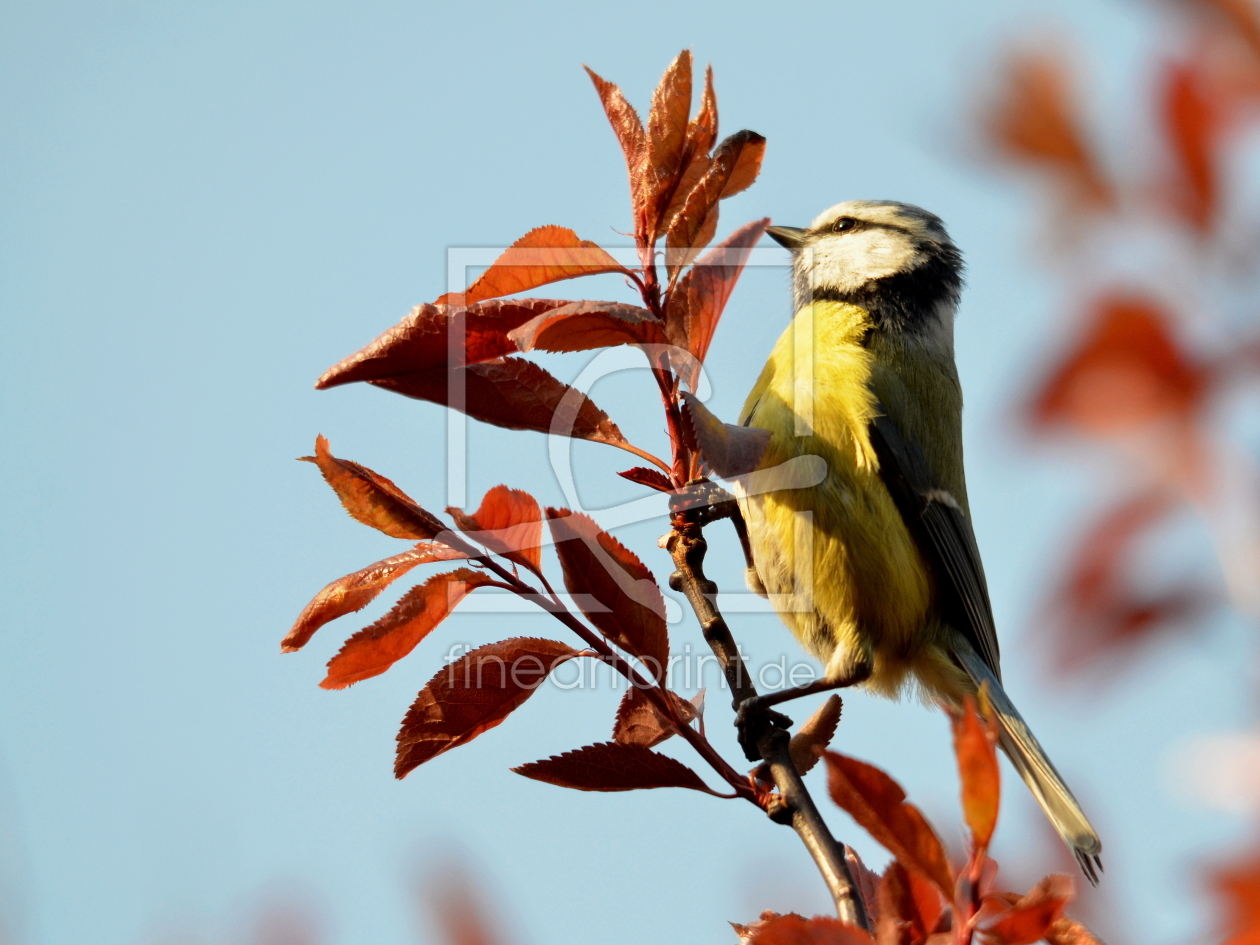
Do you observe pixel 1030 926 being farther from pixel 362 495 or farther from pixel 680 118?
pixel 680 118

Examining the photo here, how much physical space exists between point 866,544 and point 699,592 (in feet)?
5.20

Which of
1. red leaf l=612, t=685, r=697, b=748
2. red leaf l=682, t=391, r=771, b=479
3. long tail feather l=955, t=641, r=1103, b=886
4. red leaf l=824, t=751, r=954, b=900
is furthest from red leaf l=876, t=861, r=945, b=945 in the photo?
long tail feather l=955, t=641, r=1103, b=886

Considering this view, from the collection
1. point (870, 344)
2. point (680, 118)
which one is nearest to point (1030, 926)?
point (680, 118)

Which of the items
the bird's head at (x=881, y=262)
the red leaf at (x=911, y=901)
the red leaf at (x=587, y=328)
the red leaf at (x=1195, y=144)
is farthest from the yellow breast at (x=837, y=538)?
the red leaf at (x=1195, y=144)

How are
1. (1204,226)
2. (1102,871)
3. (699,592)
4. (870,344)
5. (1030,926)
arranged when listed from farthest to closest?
(870,344) → (1102,871) → (699,592) → (1030,926) → (1204,226)

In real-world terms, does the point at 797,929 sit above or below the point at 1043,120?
below

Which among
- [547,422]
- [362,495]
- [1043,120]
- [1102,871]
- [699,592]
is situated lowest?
[1102,871]

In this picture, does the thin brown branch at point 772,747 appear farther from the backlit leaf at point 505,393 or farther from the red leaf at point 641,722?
the backlit leaf at point 505,393

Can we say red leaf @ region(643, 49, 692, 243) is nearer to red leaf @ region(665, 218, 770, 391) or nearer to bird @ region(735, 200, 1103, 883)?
red leaf @ region(665, 218, 770, 391)

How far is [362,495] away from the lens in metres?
1.87

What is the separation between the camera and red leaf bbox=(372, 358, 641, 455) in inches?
74.8

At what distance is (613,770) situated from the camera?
6.40 feet

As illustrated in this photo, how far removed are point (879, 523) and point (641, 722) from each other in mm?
1831

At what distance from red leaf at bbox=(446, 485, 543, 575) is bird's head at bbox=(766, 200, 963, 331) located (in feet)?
8.72
